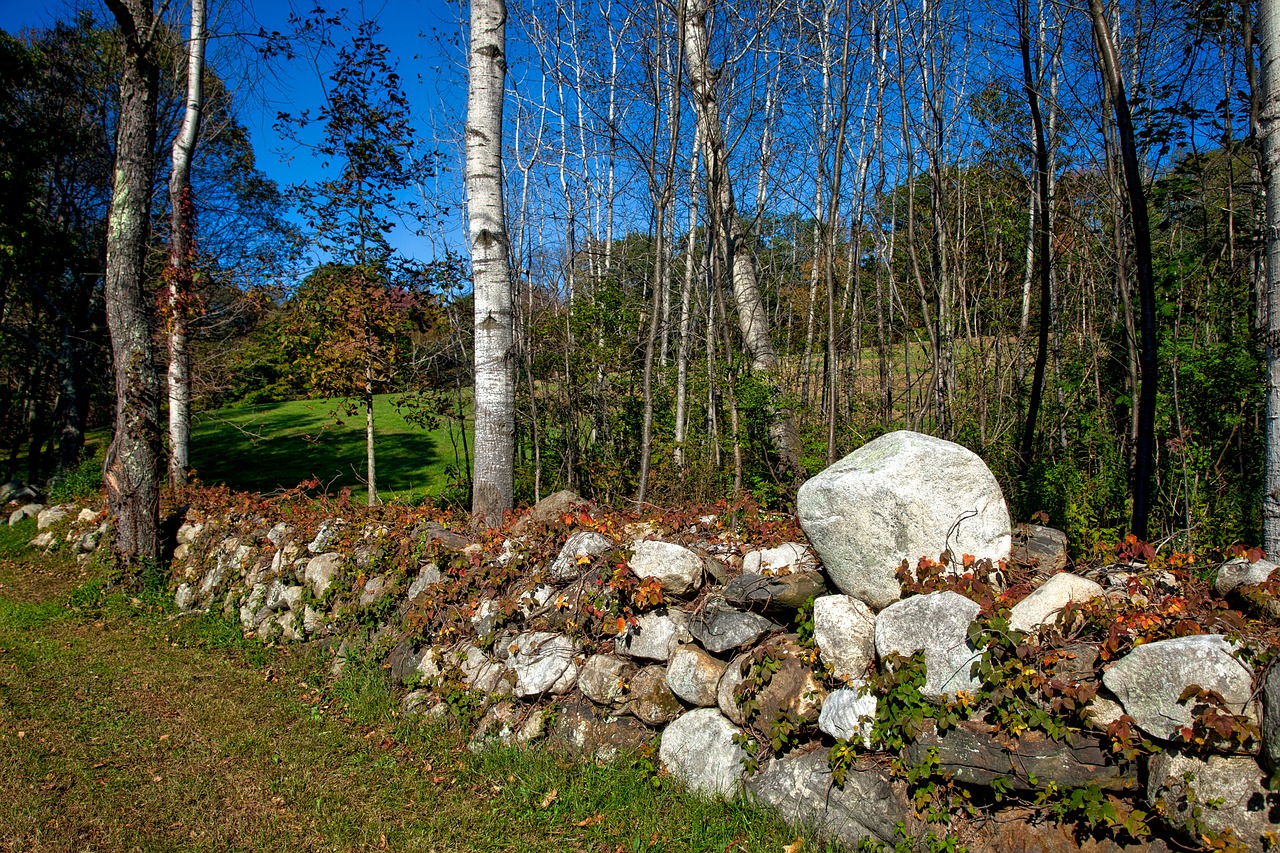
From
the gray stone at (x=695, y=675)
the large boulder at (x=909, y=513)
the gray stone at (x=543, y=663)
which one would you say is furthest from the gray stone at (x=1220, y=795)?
the gray stone at (x=543, y=663)

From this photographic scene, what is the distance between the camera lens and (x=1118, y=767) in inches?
89.3

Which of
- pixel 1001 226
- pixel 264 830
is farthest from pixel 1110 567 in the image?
pixel 1001 226

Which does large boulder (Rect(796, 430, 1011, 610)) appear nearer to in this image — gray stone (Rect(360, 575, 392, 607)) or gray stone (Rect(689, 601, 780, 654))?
gray stone (Rect(689, 601, 780, 654))

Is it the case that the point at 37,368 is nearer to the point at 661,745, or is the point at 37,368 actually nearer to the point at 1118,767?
the point at 661,745

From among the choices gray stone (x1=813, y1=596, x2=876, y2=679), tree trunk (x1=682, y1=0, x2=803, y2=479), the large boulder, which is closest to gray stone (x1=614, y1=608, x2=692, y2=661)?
gray stone (x1=813, y1=596, x2=876, y2=679)

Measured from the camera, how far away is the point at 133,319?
654 centimetres

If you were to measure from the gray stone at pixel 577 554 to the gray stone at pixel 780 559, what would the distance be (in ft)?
2.66

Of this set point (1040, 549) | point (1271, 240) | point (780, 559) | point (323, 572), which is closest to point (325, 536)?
point (323, 572)

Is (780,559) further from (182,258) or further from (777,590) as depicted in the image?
(182,258)

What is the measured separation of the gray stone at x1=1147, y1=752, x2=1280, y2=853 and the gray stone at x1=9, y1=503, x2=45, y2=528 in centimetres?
1142

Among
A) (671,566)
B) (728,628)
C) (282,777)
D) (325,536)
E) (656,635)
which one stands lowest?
(282,777)

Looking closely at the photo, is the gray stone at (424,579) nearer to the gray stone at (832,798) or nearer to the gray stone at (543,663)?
the gray stone at (543,663)

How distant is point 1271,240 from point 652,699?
3.26 metres

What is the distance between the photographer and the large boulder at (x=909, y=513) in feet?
9.59
